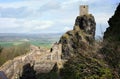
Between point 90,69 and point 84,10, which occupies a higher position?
point 90,69

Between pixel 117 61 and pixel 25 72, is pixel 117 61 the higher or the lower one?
the higher one

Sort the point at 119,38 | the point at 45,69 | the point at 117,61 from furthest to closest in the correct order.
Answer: the point at 45,69, the point at 119,38, the point at 117,61

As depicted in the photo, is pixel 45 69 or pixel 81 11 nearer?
pixel 45 69

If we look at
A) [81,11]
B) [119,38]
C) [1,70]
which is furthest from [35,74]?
[81,11]

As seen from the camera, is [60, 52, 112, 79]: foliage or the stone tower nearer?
[60, 52, 112, 79]: foliage

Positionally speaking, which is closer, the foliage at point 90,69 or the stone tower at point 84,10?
the foliage at point 90,69

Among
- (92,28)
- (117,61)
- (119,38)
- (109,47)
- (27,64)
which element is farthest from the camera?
(92,28)

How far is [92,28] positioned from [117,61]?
74.0 m

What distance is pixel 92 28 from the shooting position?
104 metres

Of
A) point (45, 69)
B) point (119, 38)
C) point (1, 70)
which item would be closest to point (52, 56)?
point (1, 70)

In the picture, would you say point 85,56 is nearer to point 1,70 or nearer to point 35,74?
point 35,74

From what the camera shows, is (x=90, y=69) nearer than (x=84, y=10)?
Yes

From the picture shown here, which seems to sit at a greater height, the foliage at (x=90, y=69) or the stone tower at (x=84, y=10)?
the foliage at (x=90, y=69)

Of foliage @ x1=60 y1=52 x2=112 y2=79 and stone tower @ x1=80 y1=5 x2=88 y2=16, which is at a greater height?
foliage @ x1=60 y1=52 x2=112 y2=79
